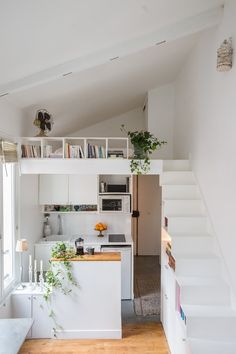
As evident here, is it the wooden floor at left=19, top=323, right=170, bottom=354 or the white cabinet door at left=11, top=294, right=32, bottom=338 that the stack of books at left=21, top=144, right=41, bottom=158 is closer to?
the white cabinet door at left=11, top=294, right=32, bottom=338

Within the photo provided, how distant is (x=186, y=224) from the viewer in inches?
153

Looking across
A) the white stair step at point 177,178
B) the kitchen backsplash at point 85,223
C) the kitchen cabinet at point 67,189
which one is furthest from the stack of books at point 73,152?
the kitchen backsplash at point 85,223

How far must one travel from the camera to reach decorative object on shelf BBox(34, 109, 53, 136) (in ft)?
15.1

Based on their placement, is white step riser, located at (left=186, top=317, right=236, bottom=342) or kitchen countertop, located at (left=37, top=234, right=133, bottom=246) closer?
white step riser, located at (left=186, top=317, right=236, bottom=342)

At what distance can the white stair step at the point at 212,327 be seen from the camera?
2.80m

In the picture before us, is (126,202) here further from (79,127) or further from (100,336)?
(100,336)

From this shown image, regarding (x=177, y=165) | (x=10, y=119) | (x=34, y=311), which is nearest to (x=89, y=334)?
(x=34, y=311)

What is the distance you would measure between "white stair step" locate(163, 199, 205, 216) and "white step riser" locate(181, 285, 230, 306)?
1.13 m

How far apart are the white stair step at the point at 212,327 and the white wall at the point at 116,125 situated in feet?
15.8

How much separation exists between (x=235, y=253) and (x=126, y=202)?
3.29 metres

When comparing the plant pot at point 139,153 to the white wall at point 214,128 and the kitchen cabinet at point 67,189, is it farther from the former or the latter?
the kitchen cabinet at point 67,189

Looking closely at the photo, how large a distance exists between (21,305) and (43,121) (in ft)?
8.50

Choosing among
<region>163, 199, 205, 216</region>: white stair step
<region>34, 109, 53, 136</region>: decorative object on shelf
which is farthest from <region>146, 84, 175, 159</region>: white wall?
<region>163, 199, 205, 216</region>: white stair step

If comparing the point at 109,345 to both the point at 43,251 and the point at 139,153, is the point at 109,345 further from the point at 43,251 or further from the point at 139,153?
the point at 139,153
